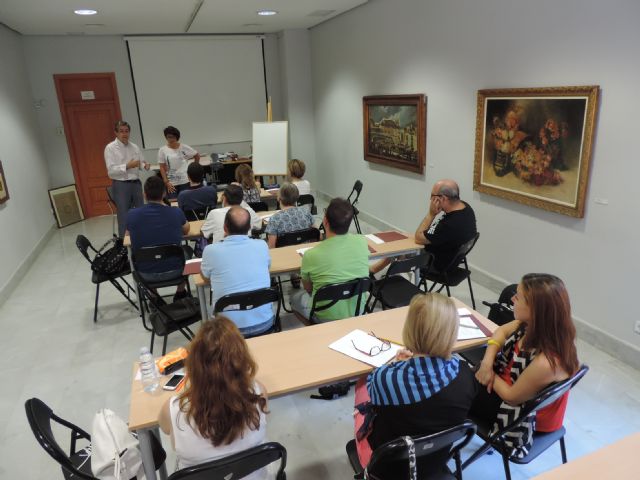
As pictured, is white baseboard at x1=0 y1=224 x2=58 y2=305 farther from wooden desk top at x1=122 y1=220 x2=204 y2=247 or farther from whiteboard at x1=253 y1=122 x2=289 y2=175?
whiteboard at x1=253 y1=122 x2=289 y2=175

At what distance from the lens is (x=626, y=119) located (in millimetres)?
3006

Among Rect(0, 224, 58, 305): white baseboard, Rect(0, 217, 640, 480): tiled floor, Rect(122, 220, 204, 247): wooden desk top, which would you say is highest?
Rect(122, 220, 204, 247): wooden desk top

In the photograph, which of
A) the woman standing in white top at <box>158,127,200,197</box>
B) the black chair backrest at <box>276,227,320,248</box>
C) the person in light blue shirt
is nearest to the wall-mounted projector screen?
the woman standing in white top at <box>158,127,200,197</box>

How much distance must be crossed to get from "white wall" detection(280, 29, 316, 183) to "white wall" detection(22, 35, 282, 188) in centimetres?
213

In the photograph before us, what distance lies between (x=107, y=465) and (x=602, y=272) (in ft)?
11.3

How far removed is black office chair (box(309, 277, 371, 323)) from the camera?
2642mm

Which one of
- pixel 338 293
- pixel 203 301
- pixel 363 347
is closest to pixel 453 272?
pixel 338 293

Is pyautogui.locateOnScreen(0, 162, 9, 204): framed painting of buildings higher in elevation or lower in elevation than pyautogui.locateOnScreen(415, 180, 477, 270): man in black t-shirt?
higher

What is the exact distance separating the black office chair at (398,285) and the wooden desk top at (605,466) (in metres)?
1.71

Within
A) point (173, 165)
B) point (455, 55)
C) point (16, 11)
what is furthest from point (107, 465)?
point (16, 11)

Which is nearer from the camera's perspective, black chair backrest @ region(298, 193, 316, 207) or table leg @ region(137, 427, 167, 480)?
table leg @ region(137, 427, 167, 480)

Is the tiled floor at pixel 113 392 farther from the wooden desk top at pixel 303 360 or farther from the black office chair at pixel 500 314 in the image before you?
the wooden desk top at pixel 303 360

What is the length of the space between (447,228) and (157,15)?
5.09 meters

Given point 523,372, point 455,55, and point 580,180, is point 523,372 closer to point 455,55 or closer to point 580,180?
point 580,180
